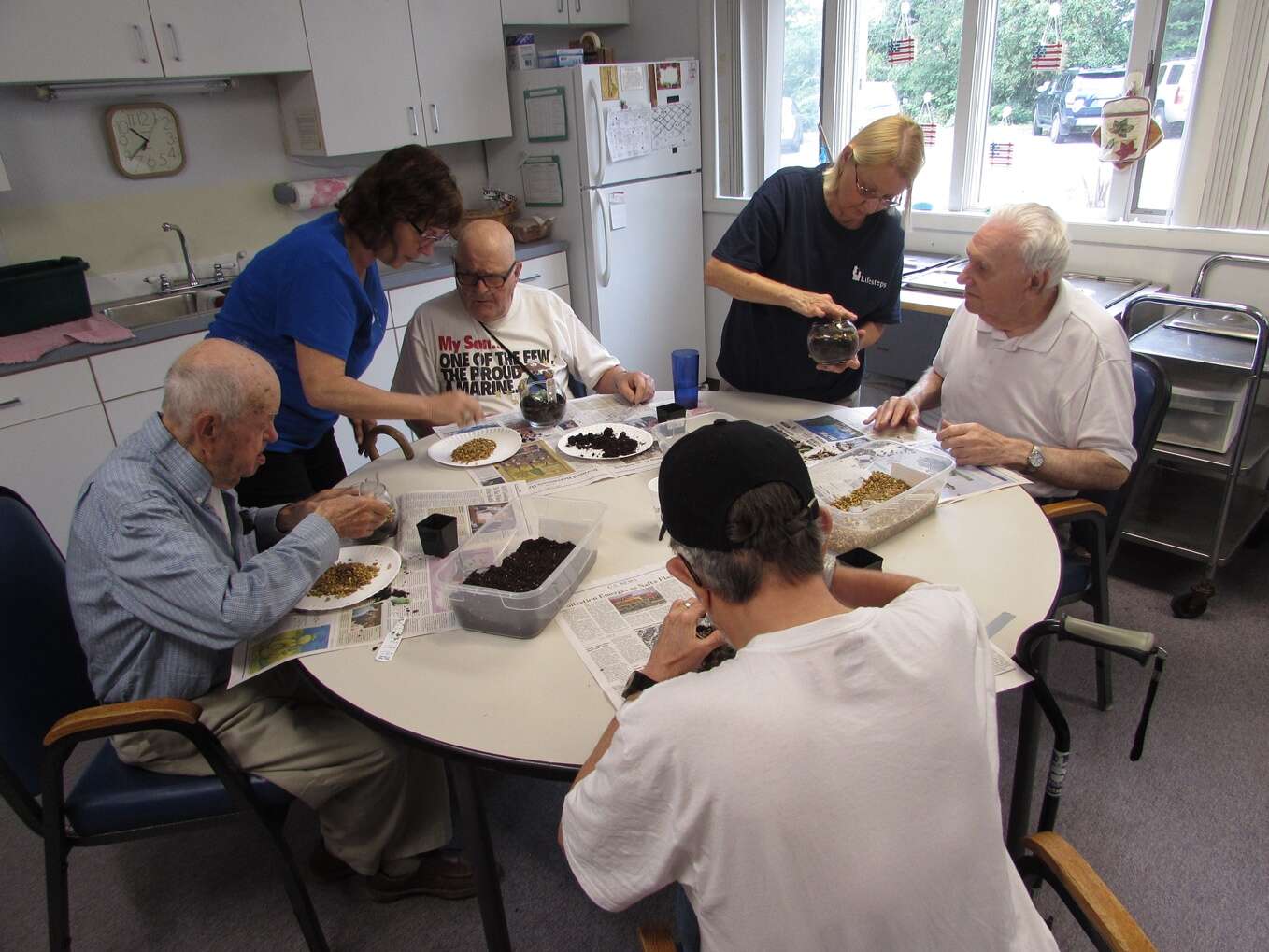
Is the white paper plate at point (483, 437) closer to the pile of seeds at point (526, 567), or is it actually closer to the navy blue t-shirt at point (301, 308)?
the navy blue t-shirt at point (301, 308)

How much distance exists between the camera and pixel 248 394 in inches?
58.1

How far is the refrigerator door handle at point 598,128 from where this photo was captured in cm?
388

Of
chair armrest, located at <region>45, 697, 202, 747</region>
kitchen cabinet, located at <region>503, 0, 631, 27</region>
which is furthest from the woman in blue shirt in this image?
kitchen cabinet, located at <region>503, 0, 631, 27</region>

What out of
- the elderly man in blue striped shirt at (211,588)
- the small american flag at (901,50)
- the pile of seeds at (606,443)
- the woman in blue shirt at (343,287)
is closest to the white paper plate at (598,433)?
the pile of seeds at (606,443)

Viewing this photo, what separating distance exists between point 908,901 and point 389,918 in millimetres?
1414

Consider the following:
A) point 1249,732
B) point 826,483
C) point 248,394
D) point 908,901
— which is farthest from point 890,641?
point 1249,732

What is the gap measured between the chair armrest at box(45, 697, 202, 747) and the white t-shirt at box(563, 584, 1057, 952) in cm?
89

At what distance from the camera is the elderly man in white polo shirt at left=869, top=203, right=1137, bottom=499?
1893mm

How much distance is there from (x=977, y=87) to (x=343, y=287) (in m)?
2.98

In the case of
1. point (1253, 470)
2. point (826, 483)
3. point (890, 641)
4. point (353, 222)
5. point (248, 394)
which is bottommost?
point (1253, 470)

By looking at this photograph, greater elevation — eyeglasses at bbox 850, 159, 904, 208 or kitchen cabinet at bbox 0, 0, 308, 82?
kitchen cabinet at bbox 0, 0, 308, 82

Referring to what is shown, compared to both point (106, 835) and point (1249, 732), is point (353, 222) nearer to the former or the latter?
point (106, 835)

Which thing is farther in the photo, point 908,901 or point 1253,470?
point 1253,470

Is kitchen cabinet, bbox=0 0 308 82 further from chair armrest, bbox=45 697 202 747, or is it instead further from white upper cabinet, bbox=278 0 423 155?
chair armrest, bbox=45 697 202 747
